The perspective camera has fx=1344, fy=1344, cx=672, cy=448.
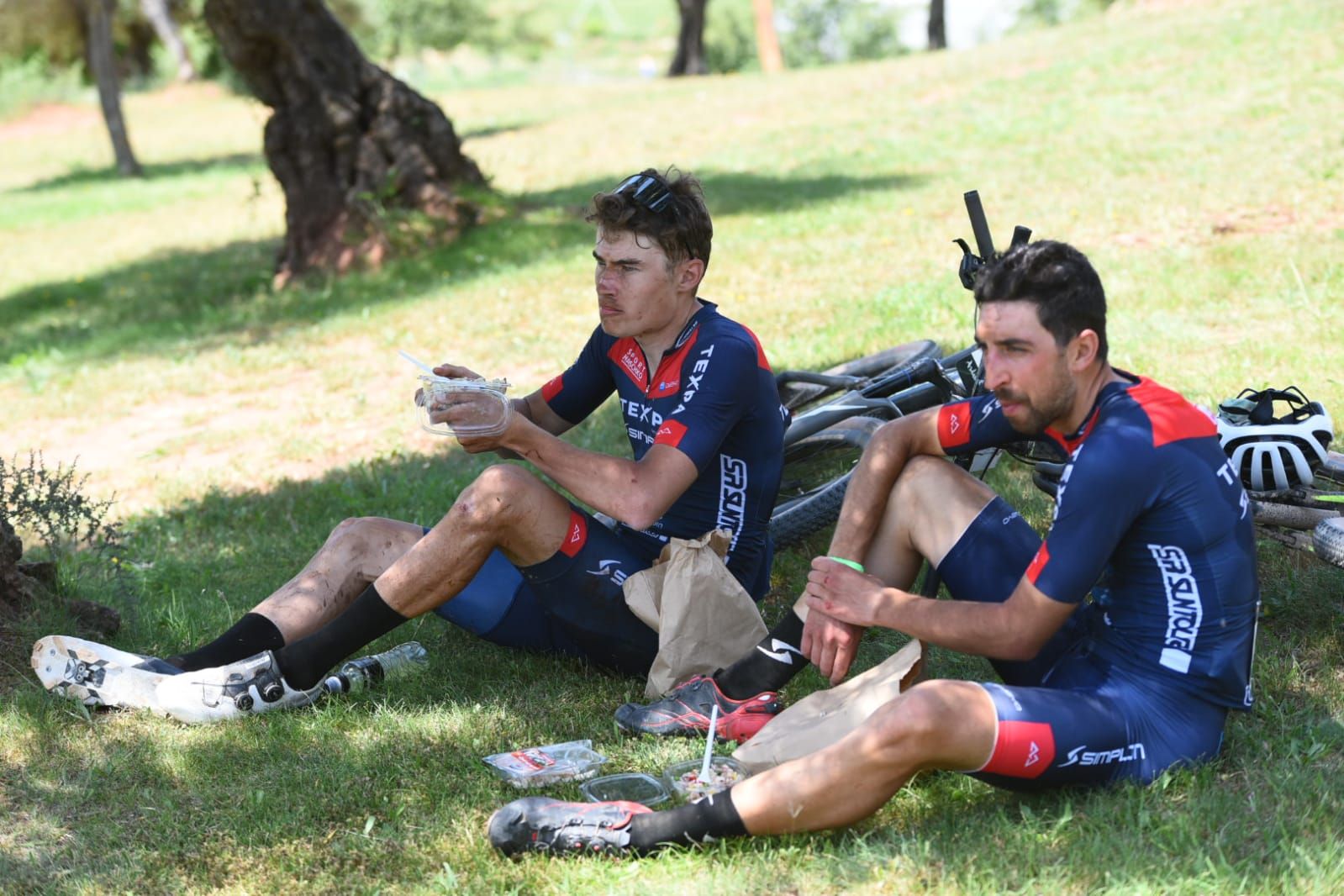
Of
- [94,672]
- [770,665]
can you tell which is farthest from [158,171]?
[770,665]

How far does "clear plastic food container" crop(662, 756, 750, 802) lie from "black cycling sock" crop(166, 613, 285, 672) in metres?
1.50

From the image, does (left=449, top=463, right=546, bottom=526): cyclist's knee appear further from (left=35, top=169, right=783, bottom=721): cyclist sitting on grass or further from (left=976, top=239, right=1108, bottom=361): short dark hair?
(left=976, top=239, right=1108, bottom=361): short dark hair

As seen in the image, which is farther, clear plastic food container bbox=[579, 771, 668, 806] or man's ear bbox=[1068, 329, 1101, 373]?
clear plastic food container bbox=[579, 771, 668, 806]

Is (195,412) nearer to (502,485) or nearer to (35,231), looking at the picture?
(502,485)

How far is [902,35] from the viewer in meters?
65.1

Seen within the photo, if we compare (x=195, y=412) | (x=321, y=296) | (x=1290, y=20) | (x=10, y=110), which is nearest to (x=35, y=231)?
(x=321, y=296)

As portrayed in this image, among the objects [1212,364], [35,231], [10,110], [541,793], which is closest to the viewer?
[541,793]

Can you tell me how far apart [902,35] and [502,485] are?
65.2m

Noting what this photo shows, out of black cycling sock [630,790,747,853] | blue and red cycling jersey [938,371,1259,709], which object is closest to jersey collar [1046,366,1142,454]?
blue and red cycling jersey [938,371,1259,709]

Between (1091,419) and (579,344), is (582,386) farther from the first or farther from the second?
(579,344)

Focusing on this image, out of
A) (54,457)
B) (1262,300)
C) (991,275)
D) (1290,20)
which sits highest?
(1290,20)

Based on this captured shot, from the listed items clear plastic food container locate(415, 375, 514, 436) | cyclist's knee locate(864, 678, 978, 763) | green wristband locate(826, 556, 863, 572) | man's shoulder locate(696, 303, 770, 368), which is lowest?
cyclist's knee locate(864, 678, 978, 763)

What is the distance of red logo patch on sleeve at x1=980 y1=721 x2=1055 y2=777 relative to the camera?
125 inches

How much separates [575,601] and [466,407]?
0.72m
